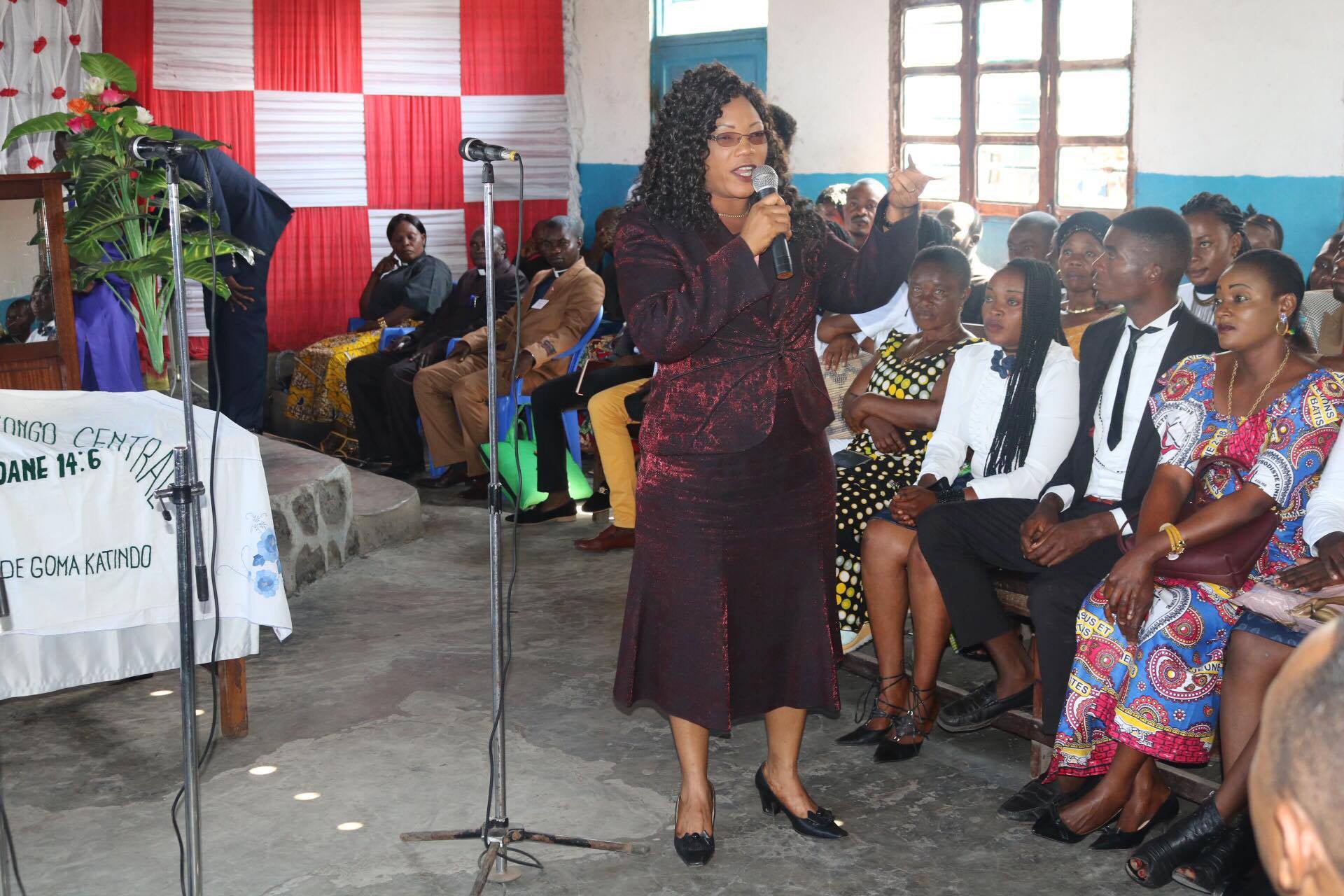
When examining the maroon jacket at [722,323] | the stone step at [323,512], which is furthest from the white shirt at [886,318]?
the maroon jacket at [722,323]

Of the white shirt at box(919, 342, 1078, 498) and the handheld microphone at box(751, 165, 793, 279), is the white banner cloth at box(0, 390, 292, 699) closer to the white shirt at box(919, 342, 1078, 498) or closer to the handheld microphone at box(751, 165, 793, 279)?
the handheld microphone at box(751, 165, 793, 279)

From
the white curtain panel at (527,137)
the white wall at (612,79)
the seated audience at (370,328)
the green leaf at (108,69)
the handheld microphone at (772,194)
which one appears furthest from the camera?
the white curtain panel at (527,137)

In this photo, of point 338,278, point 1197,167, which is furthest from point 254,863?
point 338,278

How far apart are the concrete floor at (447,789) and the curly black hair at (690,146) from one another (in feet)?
4.54

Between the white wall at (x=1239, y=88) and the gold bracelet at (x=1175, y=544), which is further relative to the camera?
the white wall at (x=1239, y=88)

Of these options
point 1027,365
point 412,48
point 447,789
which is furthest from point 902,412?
point 412,48

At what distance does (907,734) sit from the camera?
3.56 metres

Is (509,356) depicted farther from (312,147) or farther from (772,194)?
(772,194)

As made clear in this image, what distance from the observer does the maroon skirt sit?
9.37ft

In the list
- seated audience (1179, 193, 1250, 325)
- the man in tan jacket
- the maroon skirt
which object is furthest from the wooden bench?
the man in tan jacket

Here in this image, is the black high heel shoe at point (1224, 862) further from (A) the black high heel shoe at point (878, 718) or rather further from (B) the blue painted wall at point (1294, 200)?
(B) the blue painted wall at point (1294, 200)

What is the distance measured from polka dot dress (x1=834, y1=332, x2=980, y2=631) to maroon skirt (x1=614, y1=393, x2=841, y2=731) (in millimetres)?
892

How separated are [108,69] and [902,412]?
3.09 metres

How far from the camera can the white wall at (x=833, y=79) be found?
6.95 m
